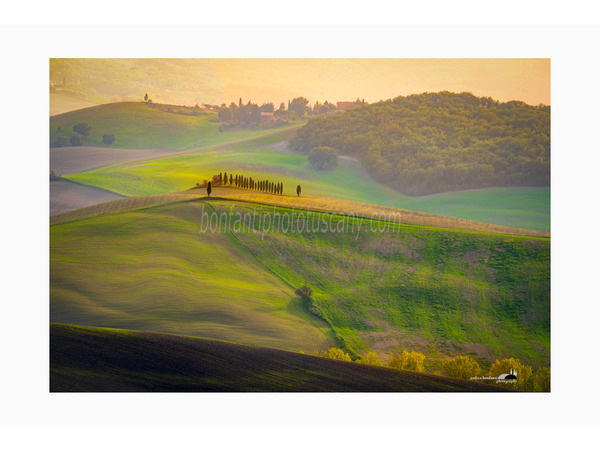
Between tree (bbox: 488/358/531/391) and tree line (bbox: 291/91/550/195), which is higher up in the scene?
tree line (bbox: 291/91/550/195)

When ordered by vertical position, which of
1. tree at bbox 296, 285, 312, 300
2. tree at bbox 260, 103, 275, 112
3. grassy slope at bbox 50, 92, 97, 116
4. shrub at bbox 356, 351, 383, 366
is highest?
tree at bbox 260, 103, 275, 112

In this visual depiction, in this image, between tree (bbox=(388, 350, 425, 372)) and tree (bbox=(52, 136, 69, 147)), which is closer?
tree (bbox=(388, 350, 425, 372))

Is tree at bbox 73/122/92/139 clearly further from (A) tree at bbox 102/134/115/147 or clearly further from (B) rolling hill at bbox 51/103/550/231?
(A) tree at bbox 102/134/115/147

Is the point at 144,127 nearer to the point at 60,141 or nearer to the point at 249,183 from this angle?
the point at 60,141

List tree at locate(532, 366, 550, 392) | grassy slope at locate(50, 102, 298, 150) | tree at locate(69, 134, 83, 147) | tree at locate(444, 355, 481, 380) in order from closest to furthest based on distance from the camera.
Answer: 1. tree at locate(444, 355, 481, 380)
2. tree at locate(532, 366, 550, 392)
3. tree at locate(69, 134, 83, 147)
4. grassy slope at locate(50, 102, 298, 150)

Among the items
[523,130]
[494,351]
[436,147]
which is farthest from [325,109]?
[494,351]

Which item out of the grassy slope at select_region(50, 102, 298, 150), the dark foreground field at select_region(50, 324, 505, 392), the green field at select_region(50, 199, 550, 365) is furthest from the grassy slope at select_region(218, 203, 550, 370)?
the grassy slope at select_region(50, 102, 298, 150)

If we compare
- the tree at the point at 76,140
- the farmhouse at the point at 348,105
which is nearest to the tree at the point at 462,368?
the farmhouse at the point at 348,105
